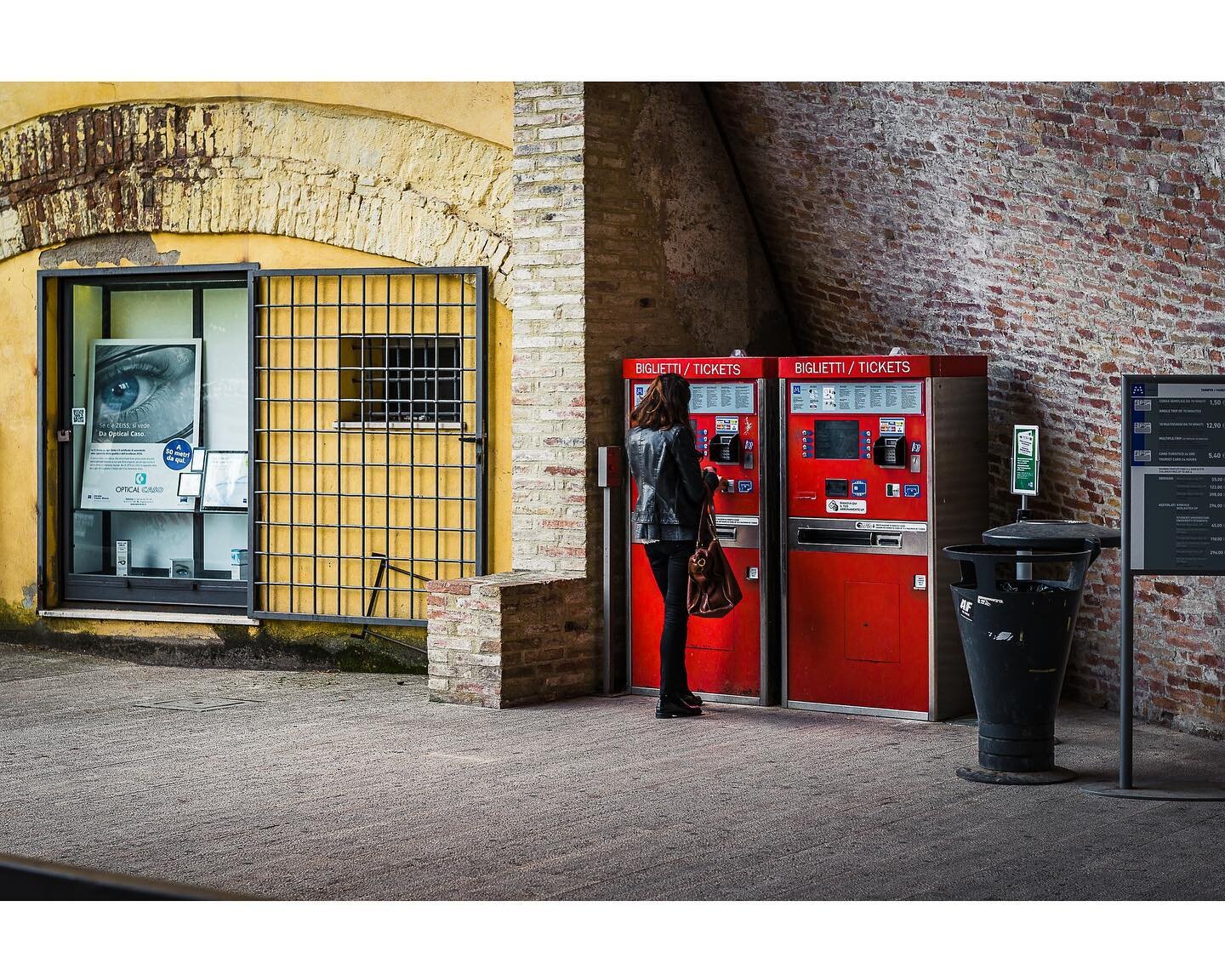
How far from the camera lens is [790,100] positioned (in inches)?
413

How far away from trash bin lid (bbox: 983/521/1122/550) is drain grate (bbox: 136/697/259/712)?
4.82m

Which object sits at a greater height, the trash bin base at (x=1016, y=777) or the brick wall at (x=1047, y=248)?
the brick wall at (x=1047, y=248)

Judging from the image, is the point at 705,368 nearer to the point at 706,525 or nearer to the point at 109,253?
the point at 706,525

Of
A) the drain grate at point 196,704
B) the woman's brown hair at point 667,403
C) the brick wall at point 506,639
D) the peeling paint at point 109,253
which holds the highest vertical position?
the peeling paint at point 109,253

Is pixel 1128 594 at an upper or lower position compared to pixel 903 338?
lower

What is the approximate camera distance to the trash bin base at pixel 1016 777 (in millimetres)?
7934

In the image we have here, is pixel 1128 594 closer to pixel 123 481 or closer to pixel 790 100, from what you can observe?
pixel 790 100

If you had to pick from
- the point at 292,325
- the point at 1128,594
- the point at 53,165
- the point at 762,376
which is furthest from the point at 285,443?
the point at 1128,594

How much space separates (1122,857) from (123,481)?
27.8 feet

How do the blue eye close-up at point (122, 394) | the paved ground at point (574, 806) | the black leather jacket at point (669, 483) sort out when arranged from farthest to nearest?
the blue eye close-up at point (122, 394)
the black leather jacket at point (669, 483)
the paved ground at point (574, 806)

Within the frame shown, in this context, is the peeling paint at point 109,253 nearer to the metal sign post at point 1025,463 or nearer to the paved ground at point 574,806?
the paved ground at point 574,806

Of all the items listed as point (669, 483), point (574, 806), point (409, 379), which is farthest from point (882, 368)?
point (409, 379)

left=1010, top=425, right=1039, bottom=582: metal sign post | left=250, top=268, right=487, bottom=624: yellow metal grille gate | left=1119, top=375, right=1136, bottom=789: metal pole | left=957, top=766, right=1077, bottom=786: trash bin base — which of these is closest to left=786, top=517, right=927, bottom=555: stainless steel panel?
left=1010, top=425, right=1039, bottom=582: metal sign post

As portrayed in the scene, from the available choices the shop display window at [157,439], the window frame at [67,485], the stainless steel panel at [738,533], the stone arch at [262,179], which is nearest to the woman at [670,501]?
the stainless steel panel at [738,533]
